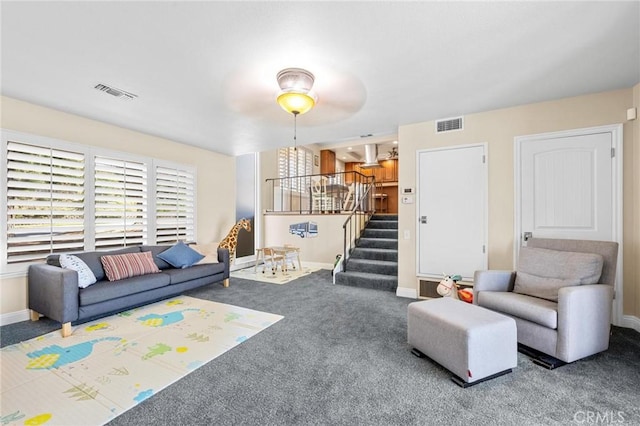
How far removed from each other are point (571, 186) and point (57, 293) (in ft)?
19.1

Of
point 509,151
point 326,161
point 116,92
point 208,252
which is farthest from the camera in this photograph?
point 326,161

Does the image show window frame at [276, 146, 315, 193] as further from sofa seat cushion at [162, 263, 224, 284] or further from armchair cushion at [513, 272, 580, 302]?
armchair cushion at [513, 272, 580, 302]

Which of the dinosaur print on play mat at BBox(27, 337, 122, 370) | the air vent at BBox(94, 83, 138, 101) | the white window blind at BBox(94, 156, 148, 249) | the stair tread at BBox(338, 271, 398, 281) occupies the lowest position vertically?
the dinosaur print on play mat at BBox(27, 337, 122, 370)

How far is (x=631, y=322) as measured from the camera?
3006 millimetres

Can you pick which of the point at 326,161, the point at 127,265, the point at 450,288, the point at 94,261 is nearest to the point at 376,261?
the point at 450,288

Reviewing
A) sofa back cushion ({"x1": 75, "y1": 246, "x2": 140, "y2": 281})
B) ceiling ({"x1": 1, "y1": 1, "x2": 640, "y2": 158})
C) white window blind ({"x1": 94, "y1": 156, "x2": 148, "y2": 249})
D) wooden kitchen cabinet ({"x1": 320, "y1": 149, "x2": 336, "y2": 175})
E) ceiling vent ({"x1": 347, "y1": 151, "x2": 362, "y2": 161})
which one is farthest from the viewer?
ceiling vent ({"x1": 347, "y1": 151, "x2": 362, "y2": 161})

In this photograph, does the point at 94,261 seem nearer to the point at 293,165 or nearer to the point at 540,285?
the point at 540,285

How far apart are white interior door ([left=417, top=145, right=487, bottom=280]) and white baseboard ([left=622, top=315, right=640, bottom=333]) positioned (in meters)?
1.40

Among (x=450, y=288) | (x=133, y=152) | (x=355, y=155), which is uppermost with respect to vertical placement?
(x=355, y=155)

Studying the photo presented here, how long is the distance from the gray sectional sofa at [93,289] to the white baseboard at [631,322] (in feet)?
17.8

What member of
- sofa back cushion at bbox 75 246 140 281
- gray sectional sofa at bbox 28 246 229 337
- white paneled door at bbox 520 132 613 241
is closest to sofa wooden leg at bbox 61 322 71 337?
gray sectional sofa at bbox 28 246 229 337

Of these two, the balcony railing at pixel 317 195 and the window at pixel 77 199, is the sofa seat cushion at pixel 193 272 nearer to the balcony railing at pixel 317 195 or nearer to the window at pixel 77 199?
the window at pixel 77 199

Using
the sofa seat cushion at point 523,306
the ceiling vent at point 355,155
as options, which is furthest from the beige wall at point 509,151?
the ceiling vent at point 355,155

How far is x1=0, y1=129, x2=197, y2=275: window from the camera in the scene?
3.27 m
